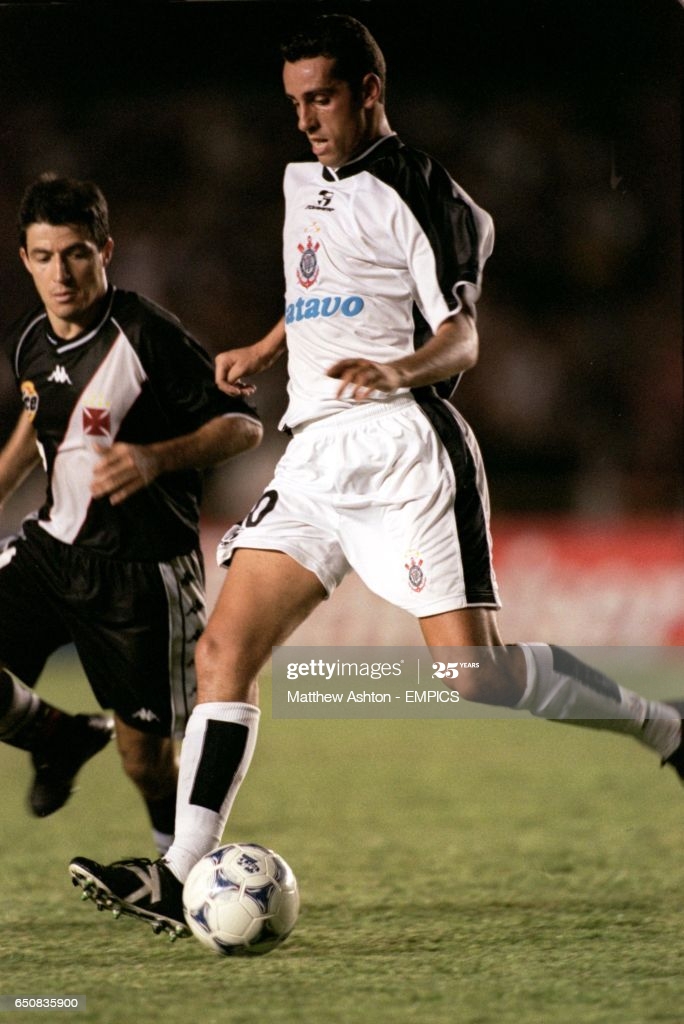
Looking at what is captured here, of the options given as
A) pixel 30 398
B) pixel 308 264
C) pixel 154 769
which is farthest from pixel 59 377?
pixel 154 769

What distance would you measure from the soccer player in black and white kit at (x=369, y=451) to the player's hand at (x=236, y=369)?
99 millimetres

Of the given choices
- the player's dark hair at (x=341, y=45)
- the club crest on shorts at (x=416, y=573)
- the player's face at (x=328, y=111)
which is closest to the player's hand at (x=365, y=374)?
the club crest on shorts at (x=416, y=573)

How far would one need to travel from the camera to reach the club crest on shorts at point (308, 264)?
309cm

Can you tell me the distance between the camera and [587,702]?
9.87 feet

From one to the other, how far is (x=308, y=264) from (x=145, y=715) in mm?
1195

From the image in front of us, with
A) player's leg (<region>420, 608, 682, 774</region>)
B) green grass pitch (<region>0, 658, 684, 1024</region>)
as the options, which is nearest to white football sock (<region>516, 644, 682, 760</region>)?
player's leg (<region>420, 608, 682, 774</region>)

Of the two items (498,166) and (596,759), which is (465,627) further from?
(596,759)

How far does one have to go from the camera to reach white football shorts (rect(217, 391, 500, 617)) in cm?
297

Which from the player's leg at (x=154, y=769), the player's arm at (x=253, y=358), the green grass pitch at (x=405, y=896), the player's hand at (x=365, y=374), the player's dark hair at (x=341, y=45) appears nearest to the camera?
the green grass pitch at (x=405, y=896)

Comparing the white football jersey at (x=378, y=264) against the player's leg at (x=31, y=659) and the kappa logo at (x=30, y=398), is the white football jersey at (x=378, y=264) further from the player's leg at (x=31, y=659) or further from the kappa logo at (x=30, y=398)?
the player's leg at (x=31, y=659)

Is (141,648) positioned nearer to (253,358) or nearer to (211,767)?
(211,767)

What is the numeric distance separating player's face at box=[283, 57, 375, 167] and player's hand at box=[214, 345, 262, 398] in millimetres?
501

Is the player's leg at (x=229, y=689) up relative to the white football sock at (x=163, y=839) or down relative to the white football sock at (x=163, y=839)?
up

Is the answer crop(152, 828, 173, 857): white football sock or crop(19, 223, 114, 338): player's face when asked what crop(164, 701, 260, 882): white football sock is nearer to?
crop(152, 828, 173, 857): white football sock
